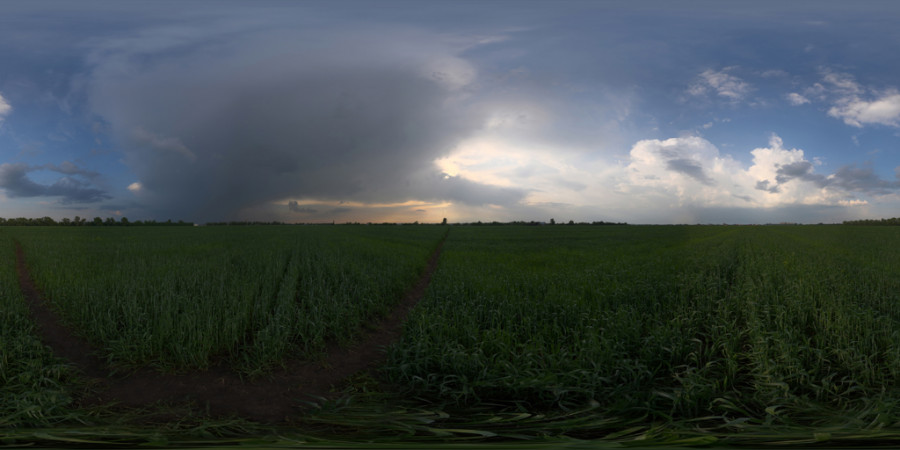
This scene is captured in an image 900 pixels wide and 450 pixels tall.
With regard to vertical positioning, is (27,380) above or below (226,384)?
above

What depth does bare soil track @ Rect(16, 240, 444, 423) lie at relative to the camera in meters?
4.14

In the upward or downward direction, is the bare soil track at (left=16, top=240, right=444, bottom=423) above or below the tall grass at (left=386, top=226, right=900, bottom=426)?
below

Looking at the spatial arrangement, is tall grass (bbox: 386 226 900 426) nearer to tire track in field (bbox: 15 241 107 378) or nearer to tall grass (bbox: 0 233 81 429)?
tall grass (bbox: 0 233 81 429)

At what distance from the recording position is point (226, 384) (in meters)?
4.59

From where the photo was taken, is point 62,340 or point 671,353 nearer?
point 671,353

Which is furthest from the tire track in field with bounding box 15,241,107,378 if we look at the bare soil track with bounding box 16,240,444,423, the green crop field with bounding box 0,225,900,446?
the green crop field with bounding box 0,225,900,446

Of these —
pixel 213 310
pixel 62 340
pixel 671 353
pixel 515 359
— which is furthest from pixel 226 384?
pixel 671 353

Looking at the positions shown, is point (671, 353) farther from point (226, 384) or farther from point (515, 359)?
point (226, 384)

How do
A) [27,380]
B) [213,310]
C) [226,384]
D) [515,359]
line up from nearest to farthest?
1. [27,380]
2. [515,359]
3. [226,384]
4. [213,310]

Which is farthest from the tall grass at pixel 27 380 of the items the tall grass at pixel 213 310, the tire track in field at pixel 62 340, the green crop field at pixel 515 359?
the tall grass at pixel 213 310

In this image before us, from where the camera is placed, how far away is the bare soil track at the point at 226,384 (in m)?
4.14

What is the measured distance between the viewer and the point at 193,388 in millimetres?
4508

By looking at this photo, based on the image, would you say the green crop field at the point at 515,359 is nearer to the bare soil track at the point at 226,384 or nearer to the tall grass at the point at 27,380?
the tall grass at the point at 27,380

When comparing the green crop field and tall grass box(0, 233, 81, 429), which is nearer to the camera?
the green crop field
